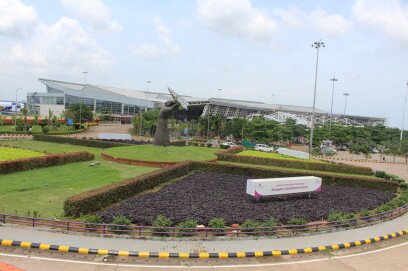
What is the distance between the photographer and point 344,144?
97562 millimetres

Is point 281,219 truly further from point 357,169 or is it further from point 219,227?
point 357,169

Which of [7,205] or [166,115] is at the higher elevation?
[166,115]

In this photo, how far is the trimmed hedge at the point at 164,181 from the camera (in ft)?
71.7

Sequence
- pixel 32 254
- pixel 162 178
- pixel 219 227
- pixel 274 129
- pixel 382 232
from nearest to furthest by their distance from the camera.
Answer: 1. pixel 32 254
2. pixel 219 227
3. pixel 382 232
4. pixel 162 178
5. pixel 274 129

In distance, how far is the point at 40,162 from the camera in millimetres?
35344

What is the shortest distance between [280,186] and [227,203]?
173 inches

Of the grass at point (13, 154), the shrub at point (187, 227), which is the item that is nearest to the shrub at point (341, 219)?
the shrub at point (187, 227)

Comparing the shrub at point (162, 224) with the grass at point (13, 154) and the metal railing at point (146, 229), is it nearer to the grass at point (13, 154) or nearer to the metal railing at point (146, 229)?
the metal railing at point (146, 229)

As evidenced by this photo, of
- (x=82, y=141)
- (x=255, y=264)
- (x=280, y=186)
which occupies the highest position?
(x=280, y=186)

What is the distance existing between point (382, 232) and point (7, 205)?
2176cm

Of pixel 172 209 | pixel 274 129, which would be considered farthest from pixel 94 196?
pixel 274 129

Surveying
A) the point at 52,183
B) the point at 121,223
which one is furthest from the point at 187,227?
the point at 52,183

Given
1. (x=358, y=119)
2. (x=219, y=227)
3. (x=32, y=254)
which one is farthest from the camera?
(x=358, y=119)

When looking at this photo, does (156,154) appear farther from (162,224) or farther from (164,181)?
(162,224)
